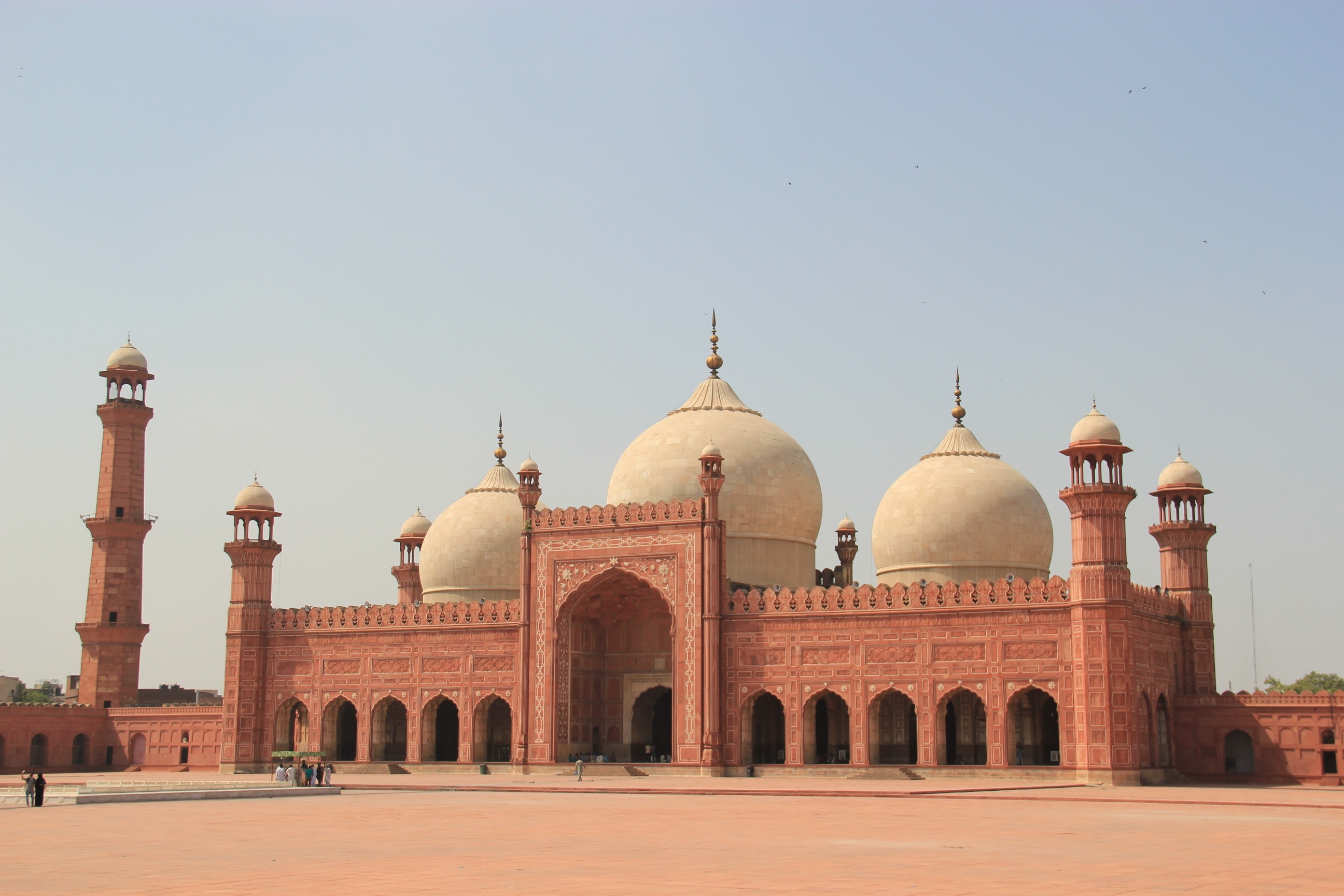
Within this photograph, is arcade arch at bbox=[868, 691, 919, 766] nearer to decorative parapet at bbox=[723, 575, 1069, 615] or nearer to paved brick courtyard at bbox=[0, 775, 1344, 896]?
decorative parapet at bbox=[723, 575, 1069, 615]

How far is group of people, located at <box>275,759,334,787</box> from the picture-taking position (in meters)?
23.8

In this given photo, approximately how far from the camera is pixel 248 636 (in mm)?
32562

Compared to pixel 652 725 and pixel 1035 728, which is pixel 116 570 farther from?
pixel 1035 728

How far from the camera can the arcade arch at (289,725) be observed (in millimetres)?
32438

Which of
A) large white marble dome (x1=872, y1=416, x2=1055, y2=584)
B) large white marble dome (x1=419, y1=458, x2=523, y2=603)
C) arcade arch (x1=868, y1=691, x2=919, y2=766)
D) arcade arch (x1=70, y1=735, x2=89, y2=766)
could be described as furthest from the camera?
arcade arch (x1=70, y1=735, x2=89, y2=766)

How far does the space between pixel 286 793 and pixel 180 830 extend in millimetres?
7997

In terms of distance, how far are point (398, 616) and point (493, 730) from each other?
3.22 meters

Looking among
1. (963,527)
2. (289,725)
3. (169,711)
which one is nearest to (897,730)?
(963,527)

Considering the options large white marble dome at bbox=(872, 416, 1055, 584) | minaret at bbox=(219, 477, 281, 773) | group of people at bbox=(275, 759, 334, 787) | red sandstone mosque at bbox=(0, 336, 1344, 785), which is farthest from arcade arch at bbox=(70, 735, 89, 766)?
large white marble dome at bbox=(872, 416, 1055, 584)

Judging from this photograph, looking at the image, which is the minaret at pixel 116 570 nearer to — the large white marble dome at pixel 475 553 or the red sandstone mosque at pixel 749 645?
the red sandstone mosque at pixel 749 645

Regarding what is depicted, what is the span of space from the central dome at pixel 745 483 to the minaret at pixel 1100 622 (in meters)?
6.86

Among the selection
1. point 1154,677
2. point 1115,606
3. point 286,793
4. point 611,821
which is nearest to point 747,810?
point 611,821

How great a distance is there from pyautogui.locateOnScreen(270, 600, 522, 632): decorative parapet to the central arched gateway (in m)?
1.63

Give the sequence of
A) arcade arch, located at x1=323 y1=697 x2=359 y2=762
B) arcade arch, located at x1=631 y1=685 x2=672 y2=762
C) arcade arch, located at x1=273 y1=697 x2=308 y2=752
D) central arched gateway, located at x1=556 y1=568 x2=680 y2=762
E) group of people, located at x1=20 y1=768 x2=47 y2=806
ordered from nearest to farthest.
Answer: group of people, located at x1=20 y1=768 x2=47 y2=806, central arched gateway, located at x1=556 y1=568 x2=680 y2=762, arcade arch, located at x1=631 y1=685 x2=672 y2=762, arcade arch, located at x1=323 y1=697 x2=359 y2=762, arcade arch, located at x1=273 y1=697 x2=308 y2=752
